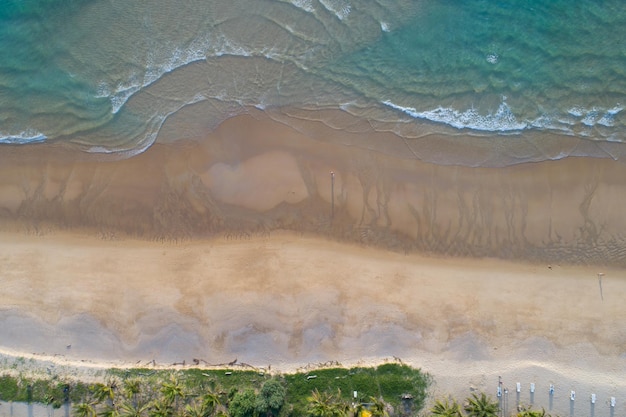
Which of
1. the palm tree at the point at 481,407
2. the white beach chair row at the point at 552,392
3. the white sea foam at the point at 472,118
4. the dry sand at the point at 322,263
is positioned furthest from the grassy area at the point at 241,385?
the white sea foam at the point at 472,118

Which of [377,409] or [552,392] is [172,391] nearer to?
[377,409]

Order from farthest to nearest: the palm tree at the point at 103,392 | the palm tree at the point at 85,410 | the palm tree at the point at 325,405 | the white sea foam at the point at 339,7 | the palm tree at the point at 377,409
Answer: the white sea foam at the point at 339,7 → the palm tree at the point at 103,392 → the palm tree at the point at 85,410 → the palm tree at the point at 377,409 → the palm tree at the point at 325,405

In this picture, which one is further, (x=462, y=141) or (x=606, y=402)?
(x=462, y=141)

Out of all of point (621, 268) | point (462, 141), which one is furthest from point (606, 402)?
point (462, 141)

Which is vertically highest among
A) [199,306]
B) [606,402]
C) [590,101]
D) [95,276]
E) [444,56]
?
[444,56]

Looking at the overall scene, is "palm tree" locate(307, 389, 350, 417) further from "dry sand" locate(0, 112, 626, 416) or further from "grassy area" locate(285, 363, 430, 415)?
"dry sand" locate(0, 112, 626, 416)

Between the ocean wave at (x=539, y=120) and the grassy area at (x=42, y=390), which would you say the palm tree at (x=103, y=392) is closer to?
the grassy area at (x=42, y=390)

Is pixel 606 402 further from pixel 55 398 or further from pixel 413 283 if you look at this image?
pixel 55 398
